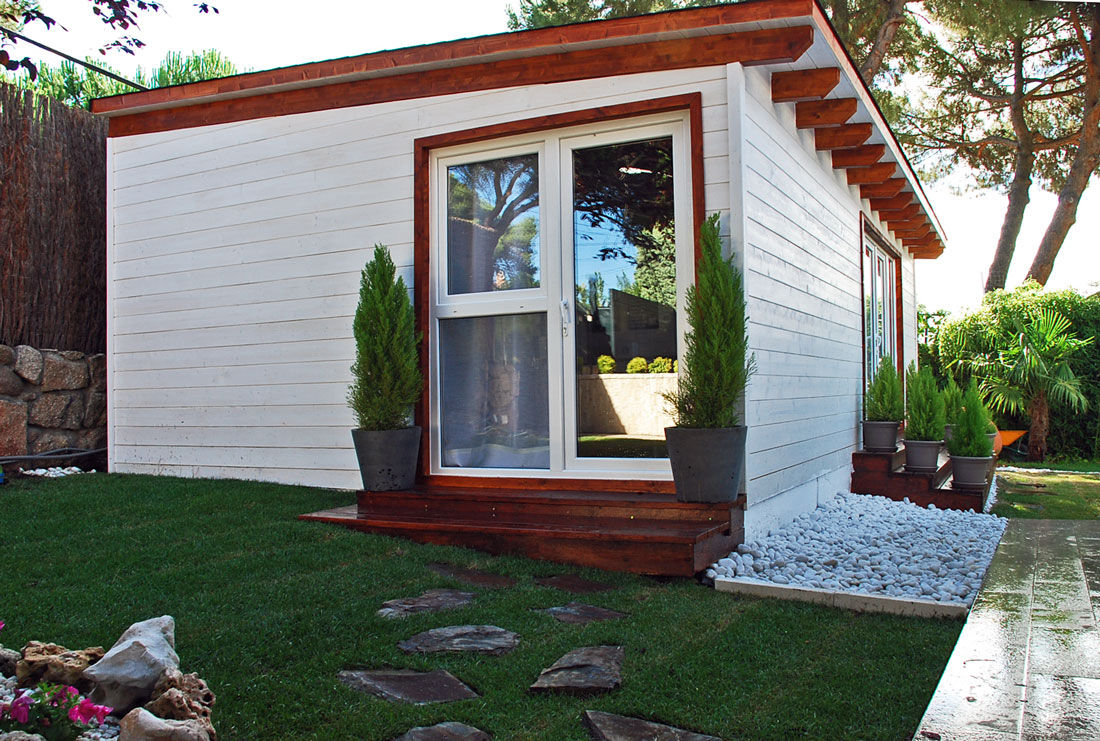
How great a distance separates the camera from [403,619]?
3.14m

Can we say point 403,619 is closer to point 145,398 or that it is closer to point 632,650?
point 632,650

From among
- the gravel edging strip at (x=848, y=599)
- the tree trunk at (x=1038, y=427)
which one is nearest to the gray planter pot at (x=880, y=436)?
the gravel edging strip at (x=848, y=599)

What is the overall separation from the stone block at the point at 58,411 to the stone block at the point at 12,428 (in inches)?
3.8

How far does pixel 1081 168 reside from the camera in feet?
47.1

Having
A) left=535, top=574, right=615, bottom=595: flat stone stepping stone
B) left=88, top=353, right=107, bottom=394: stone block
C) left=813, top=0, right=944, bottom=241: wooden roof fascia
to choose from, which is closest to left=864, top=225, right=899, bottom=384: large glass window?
left=813, top=0, right=944, bottom=241: wooden roof fascia

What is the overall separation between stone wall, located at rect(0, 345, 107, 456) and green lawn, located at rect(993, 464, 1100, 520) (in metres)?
7.20

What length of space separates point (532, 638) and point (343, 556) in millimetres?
1397

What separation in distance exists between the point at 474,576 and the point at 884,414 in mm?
4889

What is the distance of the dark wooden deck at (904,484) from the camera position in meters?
6.39

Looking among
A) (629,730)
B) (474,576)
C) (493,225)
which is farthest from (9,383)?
(629,730)

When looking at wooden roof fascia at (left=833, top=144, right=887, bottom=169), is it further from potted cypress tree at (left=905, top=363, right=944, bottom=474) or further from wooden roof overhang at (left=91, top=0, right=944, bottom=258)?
potted cypress tree at (left=905, top=363, right=944, bottom=474)

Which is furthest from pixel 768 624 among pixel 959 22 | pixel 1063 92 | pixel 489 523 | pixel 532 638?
pixel 1063 92

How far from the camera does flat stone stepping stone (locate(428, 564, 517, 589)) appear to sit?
374cm

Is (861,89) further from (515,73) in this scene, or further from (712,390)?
(712,390)
